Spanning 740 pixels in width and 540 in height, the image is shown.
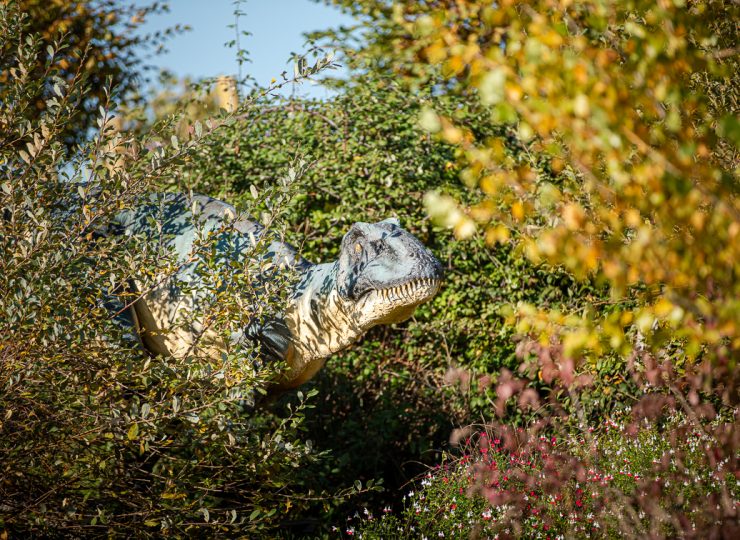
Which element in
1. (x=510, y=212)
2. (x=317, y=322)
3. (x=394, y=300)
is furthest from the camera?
(x=510, y=212)

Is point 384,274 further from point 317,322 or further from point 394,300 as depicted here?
point 317,322

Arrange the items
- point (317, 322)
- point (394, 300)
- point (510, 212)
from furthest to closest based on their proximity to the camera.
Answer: point (510, 212)
point (317, 322)
point (394, 300)

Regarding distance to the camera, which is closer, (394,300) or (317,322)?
(394,300)

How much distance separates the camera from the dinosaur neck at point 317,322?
3.28 metres

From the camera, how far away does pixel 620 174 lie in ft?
5.63

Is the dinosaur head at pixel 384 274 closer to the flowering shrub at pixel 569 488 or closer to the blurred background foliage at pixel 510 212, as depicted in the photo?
the blurred background foliage at pixel 510 212

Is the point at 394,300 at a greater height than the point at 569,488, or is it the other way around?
the point at 394,300

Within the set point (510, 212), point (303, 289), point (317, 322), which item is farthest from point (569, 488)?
point (303, 289)

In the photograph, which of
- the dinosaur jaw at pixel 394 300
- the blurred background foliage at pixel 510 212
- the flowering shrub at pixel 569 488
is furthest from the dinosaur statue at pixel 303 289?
the flowering shrub at pixel 569 488

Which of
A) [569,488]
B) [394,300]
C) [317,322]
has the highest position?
[394,300]

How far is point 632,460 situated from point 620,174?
9.19 ft

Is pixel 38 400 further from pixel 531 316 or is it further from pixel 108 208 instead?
pixel 531 316

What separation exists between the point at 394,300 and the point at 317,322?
22.0 inches

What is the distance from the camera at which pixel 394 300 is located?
297 centimetres
